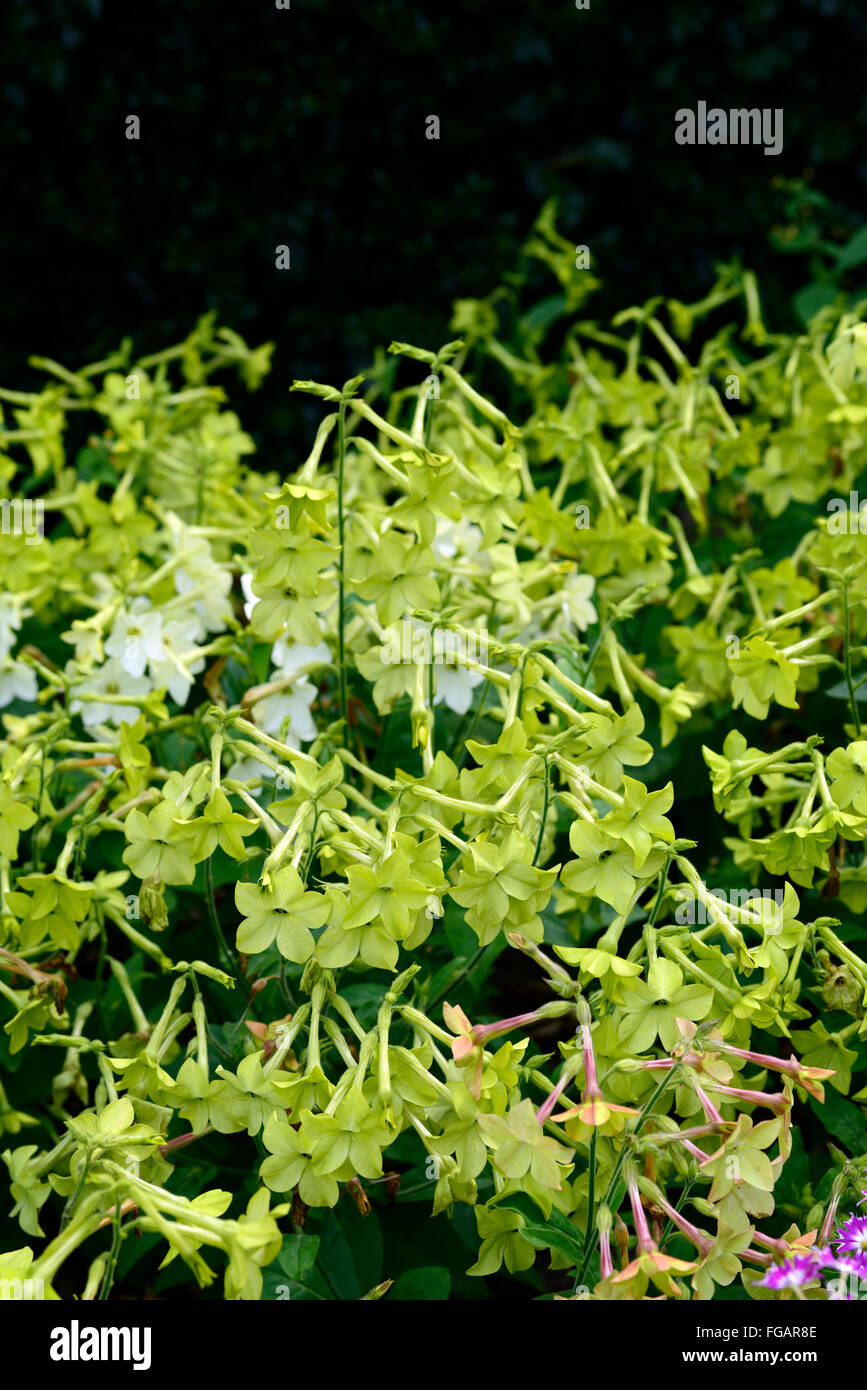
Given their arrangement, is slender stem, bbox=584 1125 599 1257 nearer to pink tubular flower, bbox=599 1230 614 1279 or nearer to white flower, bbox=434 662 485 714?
pink tubular flower, bbox=599 1230 614 1279

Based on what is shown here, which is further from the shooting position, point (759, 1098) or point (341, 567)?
point (341, 567)

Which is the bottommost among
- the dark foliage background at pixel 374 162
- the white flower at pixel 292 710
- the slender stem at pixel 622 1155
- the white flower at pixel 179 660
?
the slender stem at pixel 622 1155

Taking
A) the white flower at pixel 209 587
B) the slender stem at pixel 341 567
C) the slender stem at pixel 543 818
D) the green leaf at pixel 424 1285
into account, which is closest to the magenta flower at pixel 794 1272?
the green leaf at pixel 424 1285

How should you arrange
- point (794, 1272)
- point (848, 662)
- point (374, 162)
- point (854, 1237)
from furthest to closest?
point (374, 162) → point (848, 662) → point (854, 1237) → point (794, 1272)

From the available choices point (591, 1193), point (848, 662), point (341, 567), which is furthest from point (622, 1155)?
point (341, 567)

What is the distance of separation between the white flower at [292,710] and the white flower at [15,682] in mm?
605

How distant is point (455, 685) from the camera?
187cm

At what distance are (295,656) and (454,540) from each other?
392mm

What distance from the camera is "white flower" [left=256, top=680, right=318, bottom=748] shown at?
1.88 meters

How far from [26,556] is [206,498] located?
1.17ft

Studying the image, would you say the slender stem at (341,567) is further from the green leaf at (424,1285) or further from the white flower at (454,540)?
the green leaf at (424,1285)

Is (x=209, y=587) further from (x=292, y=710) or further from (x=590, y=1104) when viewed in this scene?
(x=590, y=1104)

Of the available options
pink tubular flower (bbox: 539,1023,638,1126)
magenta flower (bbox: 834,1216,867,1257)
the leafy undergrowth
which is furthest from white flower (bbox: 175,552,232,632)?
magenta flower (bbox: 834,1216,867,1257)

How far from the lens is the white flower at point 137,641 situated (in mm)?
2025
